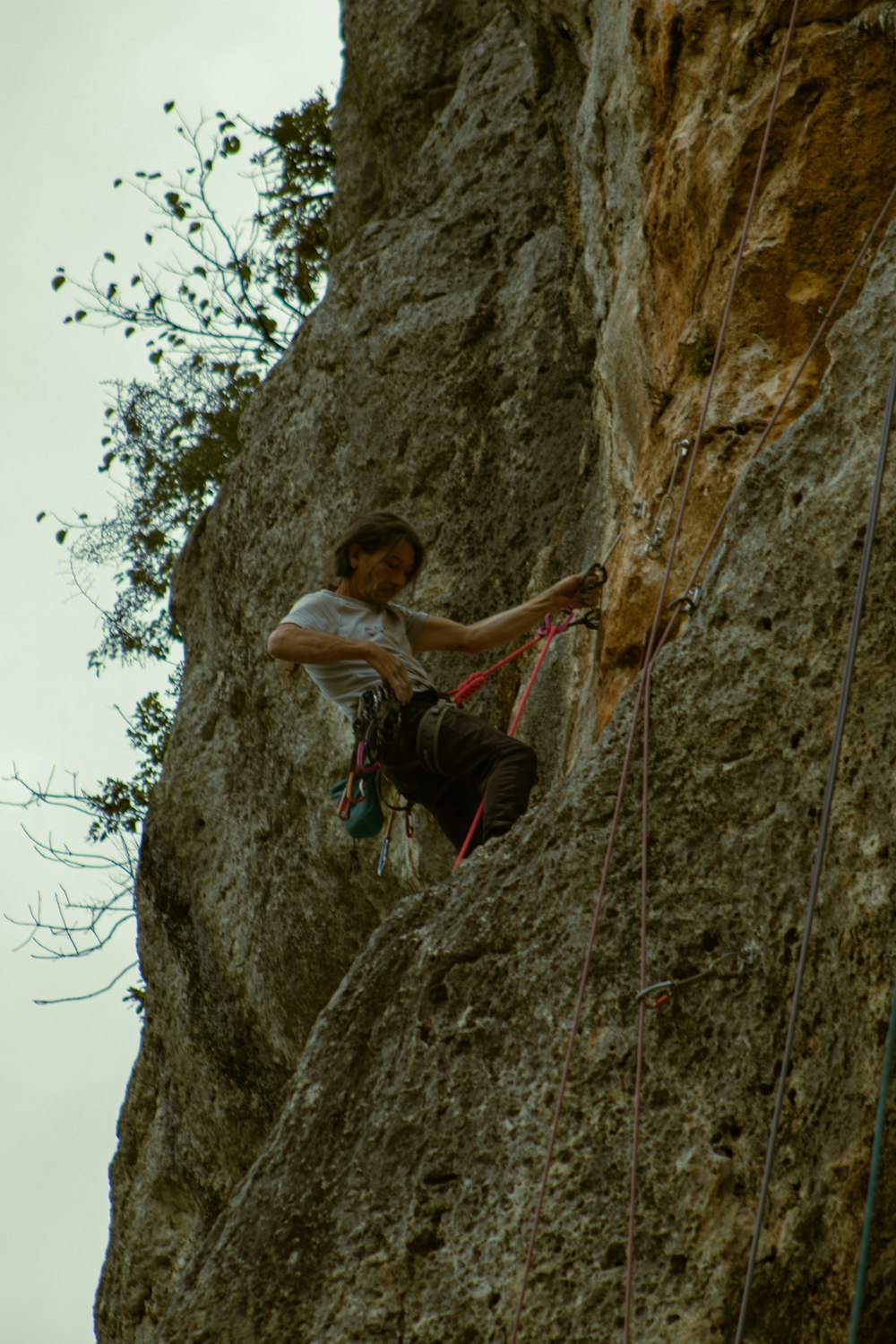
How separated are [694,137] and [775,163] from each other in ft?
1.37

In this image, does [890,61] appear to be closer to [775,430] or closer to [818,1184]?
[775,430]

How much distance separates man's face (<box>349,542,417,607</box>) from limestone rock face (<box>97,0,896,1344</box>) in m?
0.83

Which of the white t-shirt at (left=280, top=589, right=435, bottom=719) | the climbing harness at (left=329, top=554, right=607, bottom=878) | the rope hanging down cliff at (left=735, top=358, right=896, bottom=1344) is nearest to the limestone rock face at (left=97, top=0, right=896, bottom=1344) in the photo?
the rope hanging down cliff at (left=735, top=358, right=896, bottom=1344)

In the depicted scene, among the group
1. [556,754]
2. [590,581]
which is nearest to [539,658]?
[556,754]

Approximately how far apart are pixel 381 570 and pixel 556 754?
1.06 m

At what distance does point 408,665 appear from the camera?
565 cm

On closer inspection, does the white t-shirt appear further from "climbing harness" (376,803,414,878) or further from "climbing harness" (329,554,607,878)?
"climbing harness" (376,803,414,878)

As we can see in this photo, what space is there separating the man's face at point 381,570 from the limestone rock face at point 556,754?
32.9 inches

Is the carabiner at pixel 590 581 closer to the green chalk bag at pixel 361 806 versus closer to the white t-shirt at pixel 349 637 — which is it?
the white t-shirt at pixel 349 637

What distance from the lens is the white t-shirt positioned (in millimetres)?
5570

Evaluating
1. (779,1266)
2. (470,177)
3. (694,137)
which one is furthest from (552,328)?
(779,1266)

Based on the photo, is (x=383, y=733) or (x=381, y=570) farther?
(x=381, y=570)

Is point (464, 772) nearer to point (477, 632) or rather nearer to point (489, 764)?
point (489, 764)

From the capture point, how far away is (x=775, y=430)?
4.95 metres
